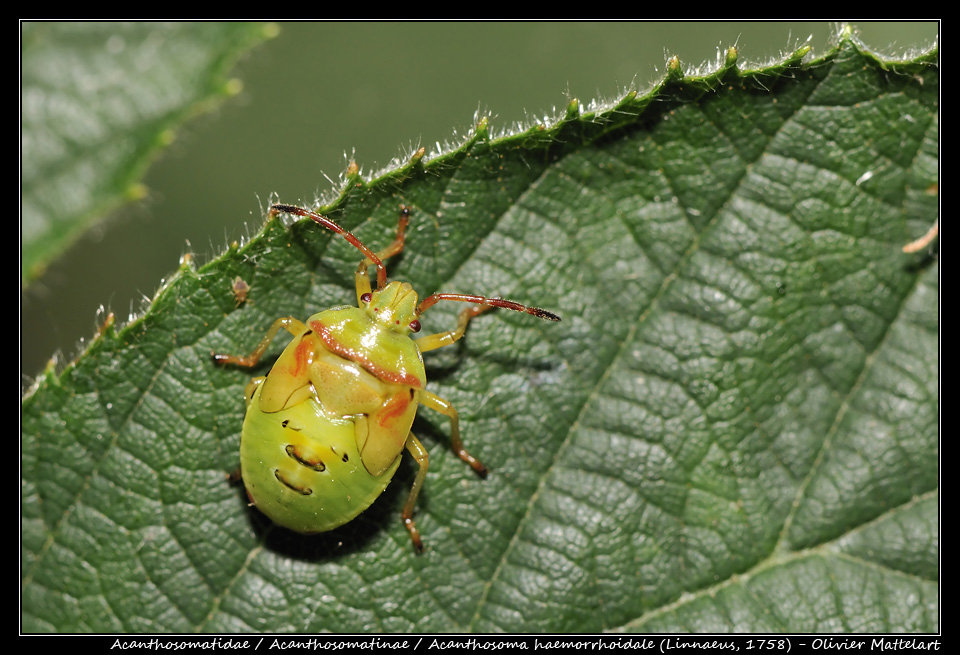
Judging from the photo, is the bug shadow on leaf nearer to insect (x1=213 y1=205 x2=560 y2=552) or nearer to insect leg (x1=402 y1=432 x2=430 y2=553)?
insect leg (x1=402 y1=432 x2=430 y2=553)

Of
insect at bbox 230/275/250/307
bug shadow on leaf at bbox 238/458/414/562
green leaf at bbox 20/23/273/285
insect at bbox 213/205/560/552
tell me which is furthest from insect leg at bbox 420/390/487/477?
green leaf at bbox 20/23/273/285

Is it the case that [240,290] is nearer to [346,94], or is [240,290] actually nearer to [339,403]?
[339,403]

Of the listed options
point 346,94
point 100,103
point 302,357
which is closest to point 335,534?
point 302,357

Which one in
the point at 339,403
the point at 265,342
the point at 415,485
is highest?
the point at 265,342

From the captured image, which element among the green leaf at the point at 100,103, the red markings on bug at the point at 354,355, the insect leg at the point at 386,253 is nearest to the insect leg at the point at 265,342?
the red markings on bug at the point at 354,355

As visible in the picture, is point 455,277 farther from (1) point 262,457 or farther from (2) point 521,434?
(1) point 262,457

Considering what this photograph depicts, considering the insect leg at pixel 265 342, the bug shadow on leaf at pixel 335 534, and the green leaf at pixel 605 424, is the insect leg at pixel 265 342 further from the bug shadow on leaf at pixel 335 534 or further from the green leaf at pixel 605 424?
the bug shadow on leaf at pixel 335 534
